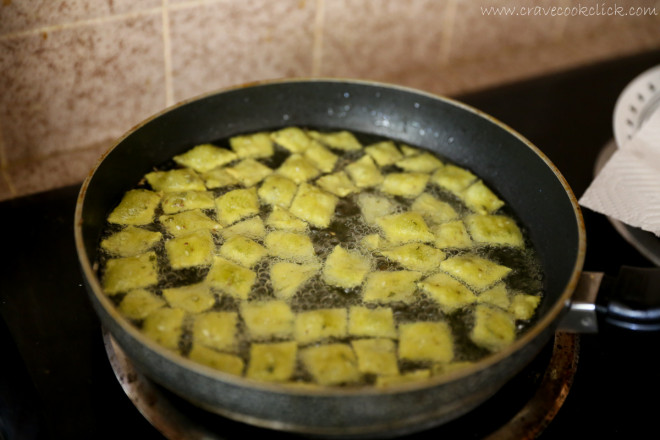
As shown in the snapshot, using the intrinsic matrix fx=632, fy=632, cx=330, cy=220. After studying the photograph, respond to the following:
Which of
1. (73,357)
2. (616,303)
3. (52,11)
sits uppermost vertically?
(52,11)

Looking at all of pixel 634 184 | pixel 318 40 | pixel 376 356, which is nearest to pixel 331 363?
pixel 376 356

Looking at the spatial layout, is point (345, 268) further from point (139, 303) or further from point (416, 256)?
point (139, 303)

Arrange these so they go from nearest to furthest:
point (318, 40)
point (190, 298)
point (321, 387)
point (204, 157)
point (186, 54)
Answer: point (321, 387)
point (190, 298)
point (204, 157)
point (186, 54)
point (318, 40)

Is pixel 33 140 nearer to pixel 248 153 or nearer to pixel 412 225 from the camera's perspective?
pixel 248 153

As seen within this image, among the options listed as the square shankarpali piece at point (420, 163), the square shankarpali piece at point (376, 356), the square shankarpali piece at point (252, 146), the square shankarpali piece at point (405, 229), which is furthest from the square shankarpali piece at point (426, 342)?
the square shankarpali piece at point (252, 146)

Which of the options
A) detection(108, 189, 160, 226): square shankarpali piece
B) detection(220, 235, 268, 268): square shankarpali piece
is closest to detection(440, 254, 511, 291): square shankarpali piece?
detection(220, 235, 268, 268): square shankarpali piece

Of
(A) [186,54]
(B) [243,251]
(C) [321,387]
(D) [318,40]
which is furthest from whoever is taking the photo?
(D) [318,40]

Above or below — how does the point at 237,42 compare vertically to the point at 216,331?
above
